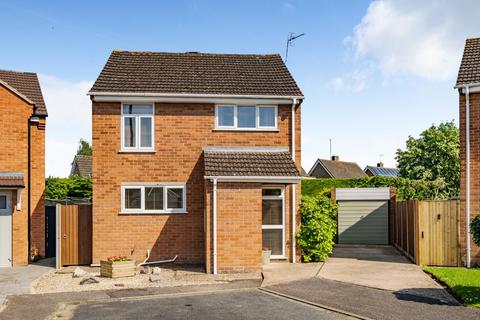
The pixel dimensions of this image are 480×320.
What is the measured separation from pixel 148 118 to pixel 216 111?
2250 millimetres

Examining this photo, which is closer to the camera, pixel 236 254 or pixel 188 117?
pixel 236 254

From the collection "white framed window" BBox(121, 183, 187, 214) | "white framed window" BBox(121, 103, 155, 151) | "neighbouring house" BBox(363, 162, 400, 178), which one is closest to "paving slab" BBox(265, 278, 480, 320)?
"white framed window" BBox(121, 183, 187, 214)

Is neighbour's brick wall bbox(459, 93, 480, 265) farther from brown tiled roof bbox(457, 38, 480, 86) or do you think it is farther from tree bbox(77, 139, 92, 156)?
tree bbox(77, 139, 92, 156)

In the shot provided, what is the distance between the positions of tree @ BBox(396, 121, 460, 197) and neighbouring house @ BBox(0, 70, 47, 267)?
32.9 metres

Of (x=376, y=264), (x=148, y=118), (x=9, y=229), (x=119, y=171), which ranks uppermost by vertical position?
(x=148, y=118)

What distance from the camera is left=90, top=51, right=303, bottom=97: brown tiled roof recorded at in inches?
676

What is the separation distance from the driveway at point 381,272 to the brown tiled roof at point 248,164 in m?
3.20

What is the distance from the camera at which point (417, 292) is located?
11.8 meters

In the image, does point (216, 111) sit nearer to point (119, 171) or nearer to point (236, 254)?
point (119, 171)

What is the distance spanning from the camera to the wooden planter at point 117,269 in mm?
14406

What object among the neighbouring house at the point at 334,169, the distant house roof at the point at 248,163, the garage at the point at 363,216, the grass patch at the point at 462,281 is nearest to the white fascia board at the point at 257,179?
the distant house roof at the point at 248,163

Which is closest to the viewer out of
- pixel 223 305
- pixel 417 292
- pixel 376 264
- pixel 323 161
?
pixel 223 305

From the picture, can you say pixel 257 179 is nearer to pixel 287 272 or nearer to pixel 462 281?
pixel 287 272

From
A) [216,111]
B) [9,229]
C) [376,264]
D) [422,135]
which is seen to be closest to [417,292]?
[376,264]
